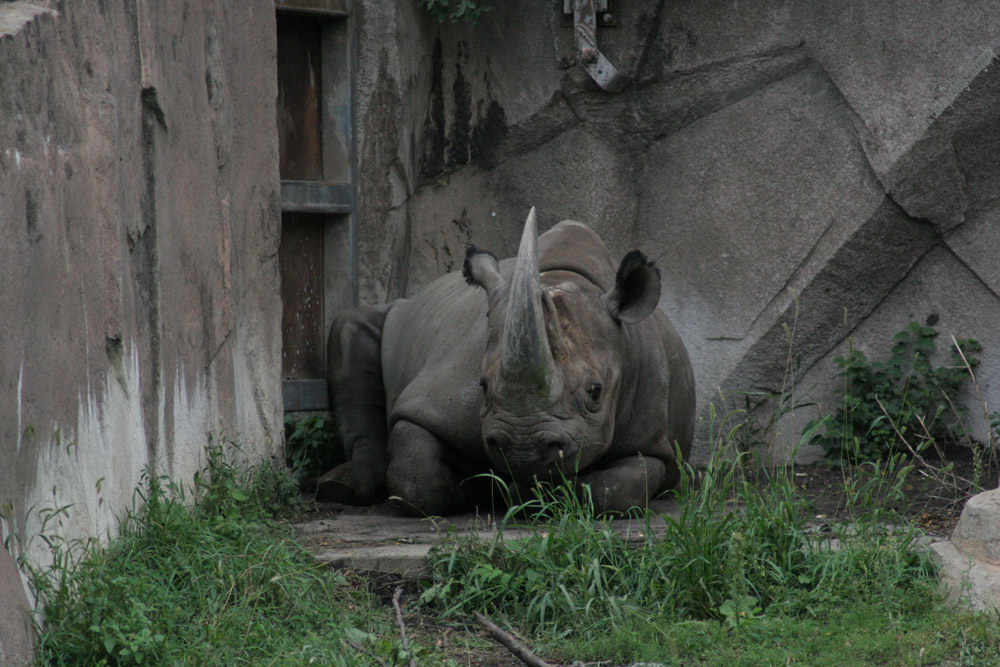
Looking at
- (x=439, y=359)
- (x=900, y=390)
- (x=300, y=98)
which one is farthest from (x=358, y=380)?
(x=900, y=390)

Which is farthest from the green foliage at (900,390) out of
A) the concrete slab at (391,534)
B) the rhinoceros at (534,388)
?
the concrete slab at (391,534)

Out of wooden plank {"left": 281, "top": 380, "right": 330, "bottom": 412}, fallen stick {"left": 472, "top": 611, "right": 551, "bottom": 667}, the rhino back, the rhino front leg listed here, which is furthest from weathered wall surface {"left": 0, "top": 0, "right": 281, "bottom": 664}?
the rhino front leg

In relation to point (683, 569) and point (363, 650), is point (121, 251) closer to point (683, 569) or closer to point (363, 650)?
point (363, 650)

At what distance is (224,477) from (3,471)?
5.97ft

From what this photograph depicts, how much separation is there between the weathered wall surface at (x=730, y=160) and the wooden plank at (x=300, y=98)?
287 millimetres

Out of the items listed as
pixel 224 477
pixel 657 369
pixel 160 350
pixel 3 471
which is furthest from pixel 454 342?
pixel 3 471

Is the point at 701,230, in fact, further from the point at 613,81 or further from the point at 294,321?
the point at 294,321

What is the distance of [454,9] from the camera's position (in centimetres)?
802

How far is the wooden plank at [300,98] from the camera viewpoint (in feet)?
25.1

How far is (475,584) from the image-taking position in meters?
4.56

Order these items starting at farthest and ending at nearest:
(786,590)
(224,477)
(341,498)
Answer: (341,498) → (224,477) → (786,590)

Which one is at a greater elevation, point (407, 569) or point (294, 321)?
point (294, 321)

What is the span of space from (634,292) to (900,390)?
231 centimetres

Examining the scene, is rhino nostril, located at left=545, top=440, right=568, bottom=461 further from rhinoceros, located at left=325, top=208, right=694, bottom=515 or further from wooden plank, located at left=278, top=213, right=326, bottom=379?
wooden plank, located at left=278, top=213, right=326, bottom=379
